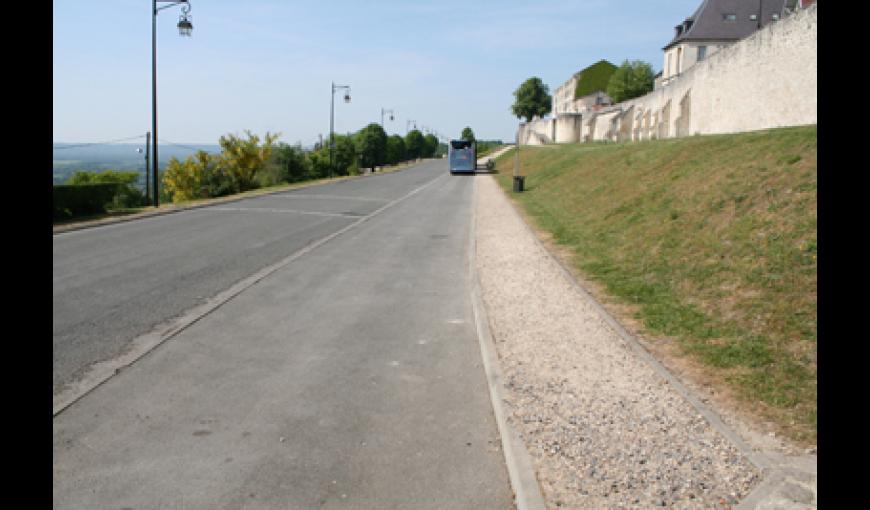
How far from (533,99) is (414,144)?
31.0 meters

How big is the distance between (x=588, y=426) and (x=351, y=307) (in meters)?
5.22

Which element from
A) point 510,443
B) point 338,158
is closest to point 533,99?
point 338,158

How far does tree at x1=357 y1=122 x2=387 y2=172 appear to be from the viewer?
110 m

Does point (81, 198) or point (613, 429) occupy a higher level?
point (81, 198)

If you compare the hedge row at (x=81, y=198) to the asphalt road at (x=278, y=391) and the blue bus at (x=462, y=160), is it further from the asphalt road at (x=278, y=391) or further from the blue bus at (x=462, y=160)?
the blue bus at (x=462, y=160)

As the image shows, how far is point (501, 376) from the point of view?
6.76m

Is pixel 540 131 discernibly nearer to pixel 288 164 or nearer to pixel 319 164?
pixel 319 164

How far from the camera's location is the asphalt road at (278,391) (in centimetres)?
449

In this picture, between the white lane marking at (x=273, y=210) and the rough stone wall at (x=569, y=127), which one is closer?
the white lane marking at (x=273, y=210)

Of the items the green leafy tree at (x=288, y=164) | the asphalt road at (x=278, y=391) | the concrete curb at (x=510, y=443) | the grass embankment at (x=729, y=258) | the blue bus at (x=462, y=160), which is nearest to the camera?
the concrete curb at (x=510, y=443)

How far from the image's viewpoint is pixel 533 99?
12562cm

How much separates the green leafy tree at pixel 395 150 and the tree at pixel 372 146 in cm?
426

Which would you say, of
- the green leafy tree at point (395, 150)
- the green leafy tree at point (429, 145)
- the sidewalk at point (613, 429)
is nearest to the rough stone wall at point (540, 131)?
the green leafy tree at point (395, 150)
